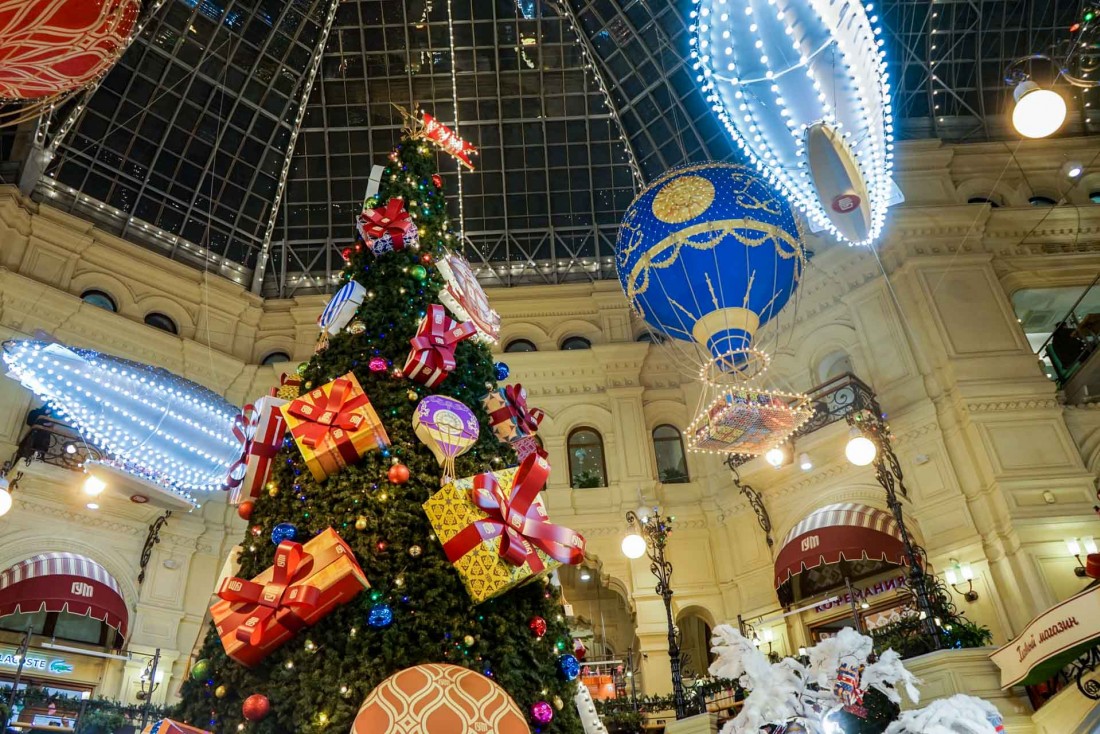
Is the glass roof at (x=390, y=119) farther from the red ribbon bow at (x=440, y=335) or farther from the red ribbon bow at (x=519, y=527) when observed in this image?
the red ribbon bow at (x=519, y=527)

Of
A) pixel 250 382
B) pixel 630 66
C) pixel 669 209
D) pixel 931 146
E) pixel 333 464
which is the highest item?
pixel 630 66

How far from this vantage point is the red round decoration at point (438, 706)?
12.3 feet

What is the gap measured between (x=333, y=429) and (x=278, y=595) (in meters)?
1.05

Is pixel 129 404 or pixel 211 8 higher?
pixel 211 8

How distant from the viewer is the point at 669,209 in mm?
10367

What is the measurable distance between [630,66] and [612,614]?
13671 millimetres

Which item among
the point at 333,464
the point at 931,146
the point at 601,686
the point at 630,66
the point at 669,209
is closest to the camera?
the point at 333,464

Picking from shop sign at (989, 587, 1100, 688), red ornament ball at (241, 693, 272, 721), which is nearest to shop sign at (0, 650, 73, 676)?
red ornament ball at (241, 693, 272, 721)

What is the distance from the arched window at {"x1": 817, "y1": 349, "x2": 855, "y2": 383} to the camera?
1555 centimetres

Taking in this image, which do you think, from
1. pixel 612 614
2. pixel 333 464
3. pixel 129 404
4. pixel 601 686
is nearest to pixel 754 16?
pixel 333 464

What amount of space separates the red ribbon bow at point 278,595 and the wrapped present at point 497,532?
0.77 meters

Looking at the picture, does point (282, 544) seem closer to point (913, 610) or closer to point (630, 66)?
point (913, 610)

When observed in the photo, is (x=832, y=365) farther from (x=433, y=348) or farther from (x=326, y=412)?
(x=326, y=412)

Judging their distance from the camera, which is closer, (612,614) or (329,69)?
(612,614)
